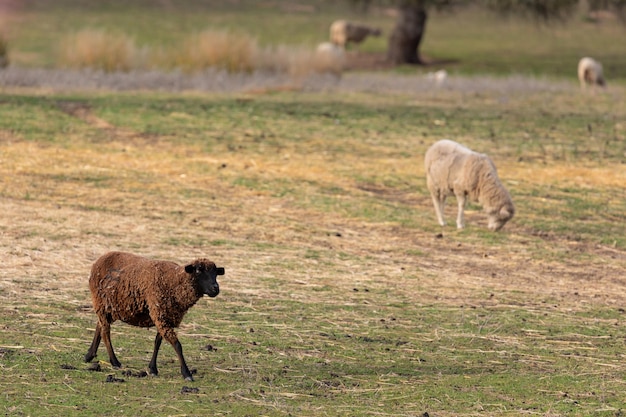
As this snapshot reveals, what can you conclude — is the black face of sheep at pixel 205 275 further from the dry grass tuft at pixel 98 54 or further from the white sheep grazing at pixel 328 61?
the white sheep grazing at pixel 328 61

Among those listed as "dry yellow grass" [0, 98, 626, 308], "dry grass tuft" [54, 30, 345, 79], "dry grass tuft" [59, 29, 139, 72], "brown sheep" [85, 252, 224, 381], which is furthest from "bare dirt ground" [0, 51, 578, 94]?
"brown sheep" [85, 252, 224, 381]

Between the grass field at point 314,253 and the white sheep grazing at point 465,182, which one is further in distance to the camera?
the white sheep grazing at point 465,182

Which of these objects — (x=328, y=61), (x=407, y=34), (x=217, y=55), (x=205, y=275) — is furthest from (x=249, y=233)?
(x=407, y=34)

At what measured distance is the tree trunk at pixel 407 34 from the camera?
39469 millimetres

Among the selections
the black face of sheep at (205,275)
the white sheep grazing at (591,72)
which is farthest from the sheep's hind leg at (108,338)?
the white sheep grazing at (591,72)

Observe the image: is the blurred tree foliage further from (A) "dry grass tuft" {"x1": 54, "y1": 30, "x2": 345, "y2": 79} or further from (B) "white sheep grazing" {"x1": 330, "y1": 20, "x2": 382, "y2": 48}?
(A) "dry grass tuft" {"x1": 54, "y1": 30, "x2": 345, "y2": 79}

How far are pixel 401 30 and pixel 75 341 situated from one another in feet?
107

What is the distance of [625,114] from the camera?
24.8 m

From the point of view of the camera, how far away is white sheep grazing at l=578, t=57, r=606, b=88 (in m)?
30.7

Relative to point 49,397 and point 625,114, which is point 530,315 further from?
point 625,114

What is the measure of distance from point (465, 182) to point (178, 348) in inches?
297

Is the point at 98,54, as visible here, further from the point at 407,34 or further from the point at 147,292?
the point at 147,292

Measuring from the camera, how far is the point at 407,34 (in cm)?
3956

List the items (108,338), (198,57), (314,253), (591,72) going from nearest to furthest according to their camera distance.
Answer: (108,338) → (314,253) → (198,57) → (591,72)
